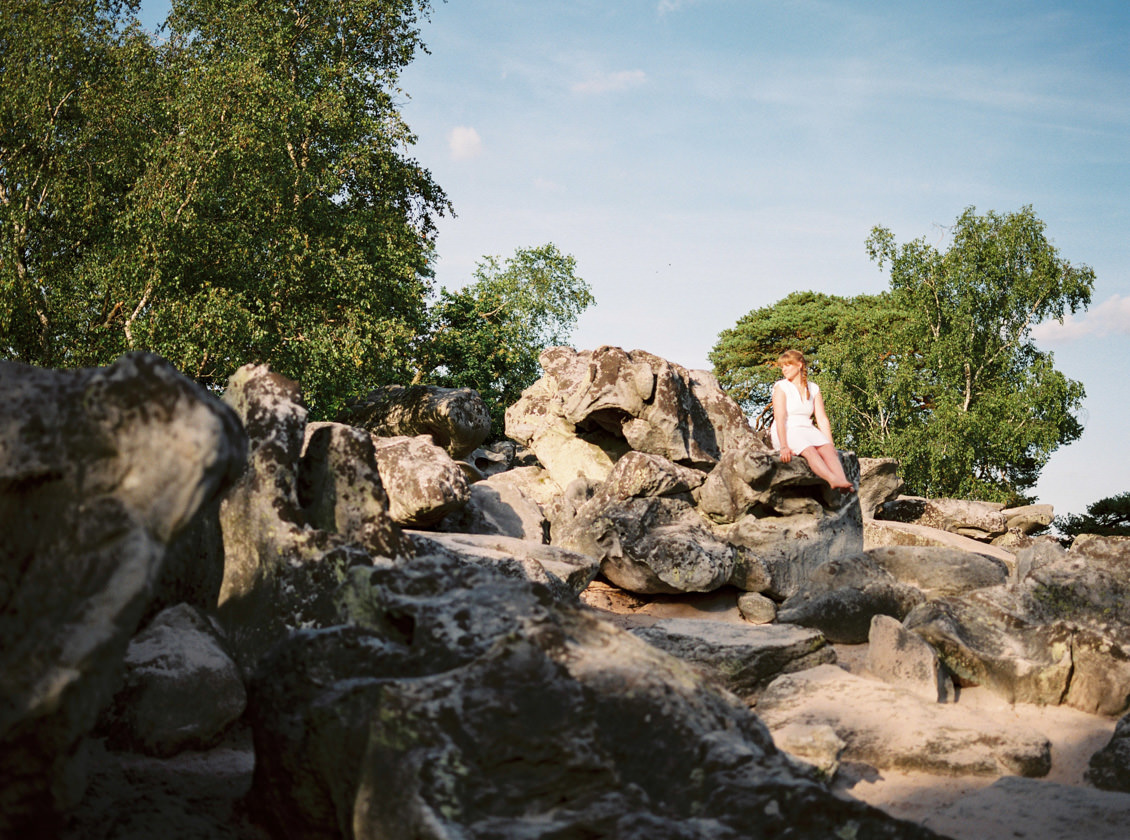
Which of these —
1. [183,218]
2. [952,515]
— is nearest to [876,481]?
[952,515]

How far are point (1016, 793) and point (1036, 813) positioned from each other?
29 cm

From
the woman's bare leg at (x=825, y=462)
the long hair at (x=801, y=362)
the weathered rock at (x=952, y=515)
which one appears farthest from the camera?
the weathered rock at (x=952, y=515)

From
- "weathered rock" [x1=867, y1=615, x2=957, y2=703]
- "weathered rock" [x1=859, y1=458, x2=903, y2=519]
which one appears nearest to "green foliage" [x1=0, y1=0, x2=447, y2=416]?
"weathered rock" [x1=859, y1=458, x2=903, y2=519]

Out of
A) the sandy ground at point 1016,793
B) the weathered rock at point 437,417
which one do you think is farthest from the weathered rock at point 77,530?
the weathered rock at point 437,417

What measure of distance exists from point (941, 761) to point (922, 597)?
4.55 m

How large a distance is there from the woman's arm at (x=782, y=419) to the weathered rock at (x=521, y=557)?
3.42 metres

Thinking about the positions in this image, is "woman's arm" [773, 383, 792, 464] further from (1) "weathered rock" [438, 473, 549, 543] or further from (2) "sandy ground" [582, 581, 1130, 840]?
(2) "sandy ground" [582, 581, 1130, 840]

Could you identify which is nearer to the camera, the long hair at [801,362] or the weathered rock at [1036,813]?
the weathered rock at [1036,813]

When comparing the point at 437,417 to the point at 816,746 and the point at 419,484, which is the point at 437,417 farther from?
the point at 816,746

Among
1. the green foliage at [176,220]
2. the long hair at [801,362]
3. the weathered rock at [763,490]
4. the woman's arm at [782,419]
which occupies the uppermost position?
the green foliage at [176,220]

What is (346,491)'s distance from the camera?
228 inches

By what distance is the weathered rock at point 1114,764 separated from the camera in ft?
17.0

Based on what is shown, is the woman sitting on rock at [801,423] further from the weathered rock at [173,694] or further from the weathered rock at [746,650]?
the weathered rock at [173,694]

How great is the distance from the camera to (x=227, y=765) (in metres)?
4.16
